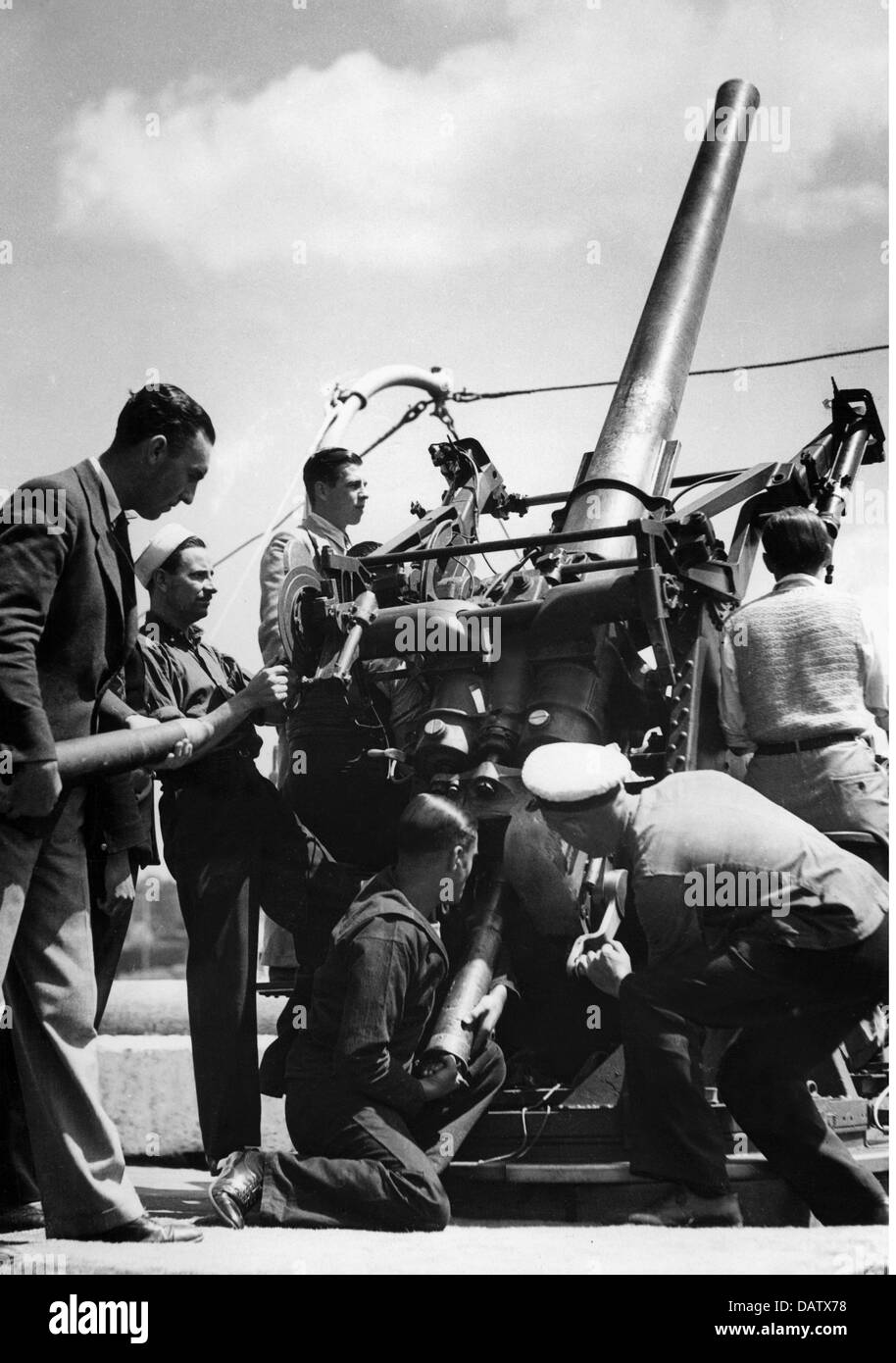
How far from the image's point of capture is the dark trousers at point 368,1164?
16.1ft

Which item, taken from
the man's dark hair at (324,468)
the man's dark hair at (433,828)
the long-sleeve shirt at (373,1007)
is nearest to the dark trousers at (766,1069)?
the long-sleeve shirt at (373,1007)

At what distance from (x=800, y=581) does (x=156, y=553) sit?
7.33 feet

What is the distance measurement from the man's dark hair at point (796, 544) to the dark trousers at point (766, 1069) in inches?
50.9

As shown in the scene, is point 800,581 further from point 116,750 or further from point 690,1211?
point 116,750

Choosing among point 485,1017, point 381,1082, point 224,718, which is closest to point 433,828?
point 485,1017

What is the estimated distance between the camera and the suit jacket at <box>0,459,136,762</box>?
4531 millimetres

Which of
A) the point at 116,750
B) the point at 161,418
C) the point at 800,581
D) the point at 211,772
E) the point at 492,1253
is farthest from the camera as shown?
the point at 211,772

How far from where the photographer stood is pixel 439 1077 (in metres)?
5.10

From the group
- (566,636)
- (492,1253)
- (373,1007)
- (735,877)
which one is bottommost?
(492,1253)

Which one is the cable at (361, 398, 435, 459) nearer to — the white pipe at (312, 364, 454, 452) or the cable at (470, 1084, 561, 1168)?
the white pipe at (312, 364, 454, 452)

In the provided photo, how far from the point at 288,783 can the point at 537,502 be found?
186 centimetres

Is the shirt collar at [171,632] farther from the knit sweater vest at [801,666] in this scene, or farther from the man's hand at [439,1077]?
the knit sweater vest at [801,666]
